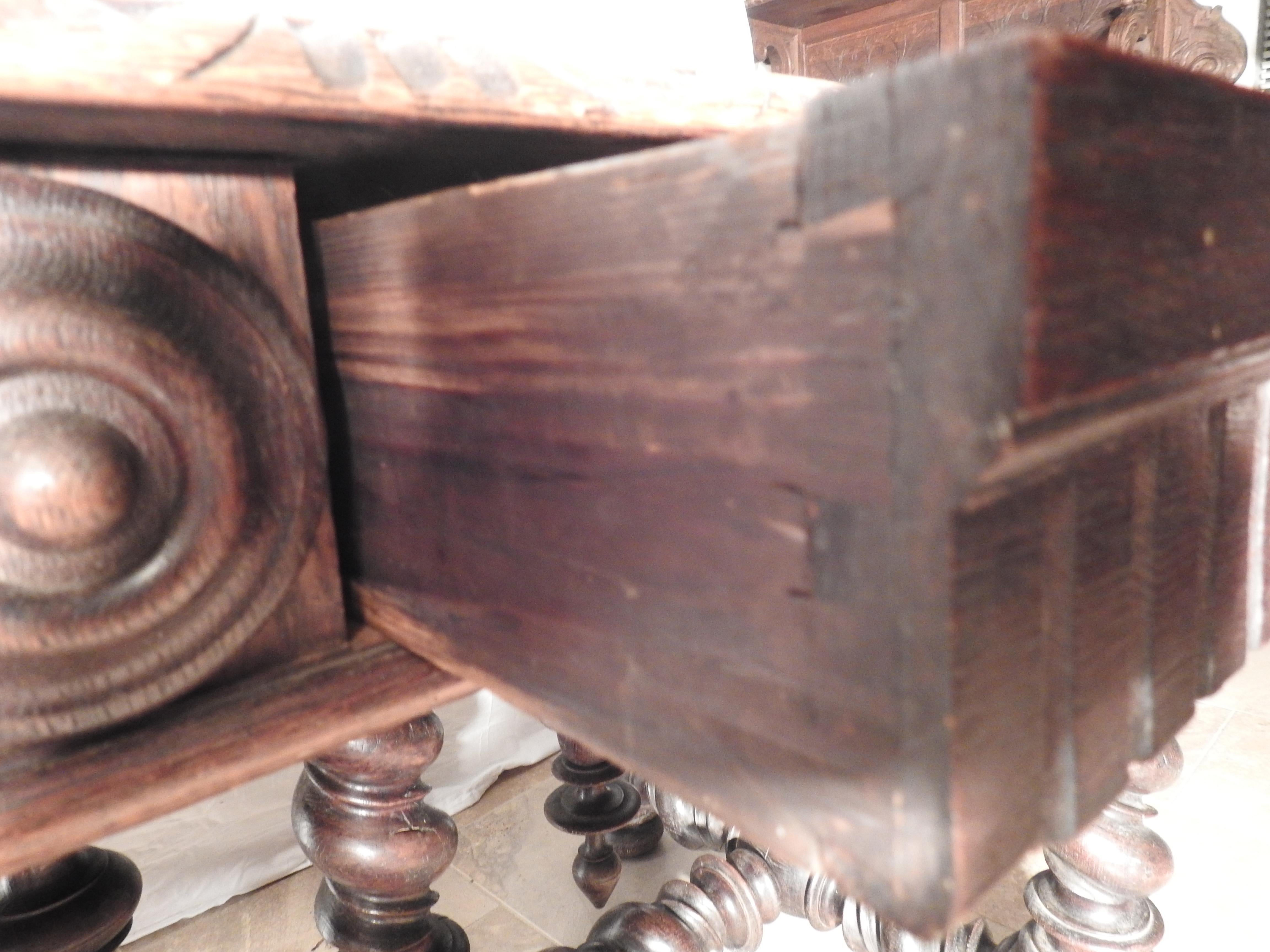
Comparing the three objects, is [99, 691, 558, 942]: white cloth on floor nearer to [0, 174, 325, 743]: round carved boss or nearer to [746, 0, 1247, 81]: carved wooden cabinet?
[0, 174, 325, 743]: round carved boss

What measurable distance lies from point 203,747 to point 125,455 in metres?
0.11

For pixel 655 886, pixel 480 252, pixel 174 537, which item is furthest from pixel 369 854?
pixel 655 886

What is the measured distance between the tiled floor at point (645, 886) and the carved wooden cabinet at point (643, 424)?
854 millimetres

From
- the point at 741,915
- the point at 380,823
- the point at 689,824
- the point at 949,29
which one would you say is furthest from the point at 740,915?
the point at 949,29

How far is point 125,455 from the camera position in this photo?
29cm

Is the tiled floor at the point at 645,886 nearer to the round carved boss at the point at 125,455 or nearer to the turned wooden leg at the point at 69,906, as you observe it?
the turned wooden leg at the point at 69,906

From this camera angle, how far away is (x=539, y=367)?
25 centimetres

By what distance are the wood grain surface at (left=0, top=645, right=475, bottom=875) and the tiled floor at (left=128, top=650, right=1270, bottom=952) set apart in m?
0.82

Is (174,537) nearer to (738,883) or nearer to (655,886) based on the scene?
(738,883)

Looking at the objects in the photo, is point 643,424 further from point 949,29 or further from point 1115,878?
point 949,29

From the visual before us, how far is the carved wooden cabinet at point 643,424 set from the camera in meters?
0.17

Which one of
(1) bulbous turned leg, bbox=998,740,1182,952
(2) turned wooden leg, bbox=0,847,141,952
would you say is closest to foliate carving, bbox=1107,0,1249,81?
(1) bulbous turned leg, bbox=998,740,1182,952

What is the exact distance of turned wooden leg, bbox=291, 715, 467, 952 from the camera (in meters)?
0.45

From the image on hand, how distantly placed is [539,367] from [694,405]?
6 centimetres
